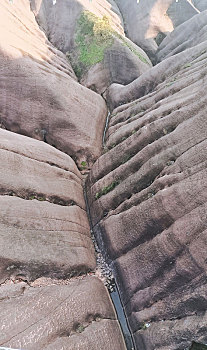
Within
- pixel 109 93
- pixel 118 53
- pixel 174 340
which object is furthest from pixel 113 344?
pixel 118 53

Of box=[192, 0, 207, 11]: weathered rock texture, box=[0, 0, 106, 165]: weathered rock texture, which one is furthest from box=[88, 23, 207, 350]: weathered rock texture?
box=[192, 0, 207, 11]: weathered rock texture

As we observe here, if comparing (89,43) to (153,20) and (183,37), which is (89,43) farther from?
(153,20)

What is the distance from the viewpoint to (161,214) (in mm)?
12047

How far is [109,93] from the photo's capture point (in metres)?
23.3

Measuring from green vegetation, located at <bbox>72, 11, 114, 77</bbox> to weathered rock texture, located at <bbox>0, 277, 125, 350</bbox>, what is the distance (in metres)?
18.5

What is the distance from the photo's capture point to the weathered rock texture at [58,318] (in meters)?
9.58

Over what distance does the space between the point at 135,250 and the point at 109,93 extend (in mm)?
14032

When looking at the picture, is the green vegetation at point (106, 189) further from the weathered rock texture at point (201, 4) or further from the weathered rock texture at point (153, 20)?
the weathered rock texture at point (201, 4)

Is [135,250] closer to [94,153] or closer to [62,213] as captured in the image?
[62,213]

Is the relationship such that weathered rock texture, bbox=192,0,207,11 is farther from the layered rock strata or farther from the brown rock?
the layered rock strata

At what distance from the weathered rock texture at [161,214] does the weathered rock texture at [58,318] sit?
1386 millimetres

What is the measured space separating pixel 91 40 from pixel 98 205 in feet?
54.0

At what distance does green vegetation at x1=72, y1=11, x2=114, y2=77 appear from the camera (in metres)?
24.9

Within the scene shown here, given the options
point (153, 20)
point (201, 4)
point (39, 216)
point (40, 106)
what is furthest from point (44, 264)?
point (201, 4)
